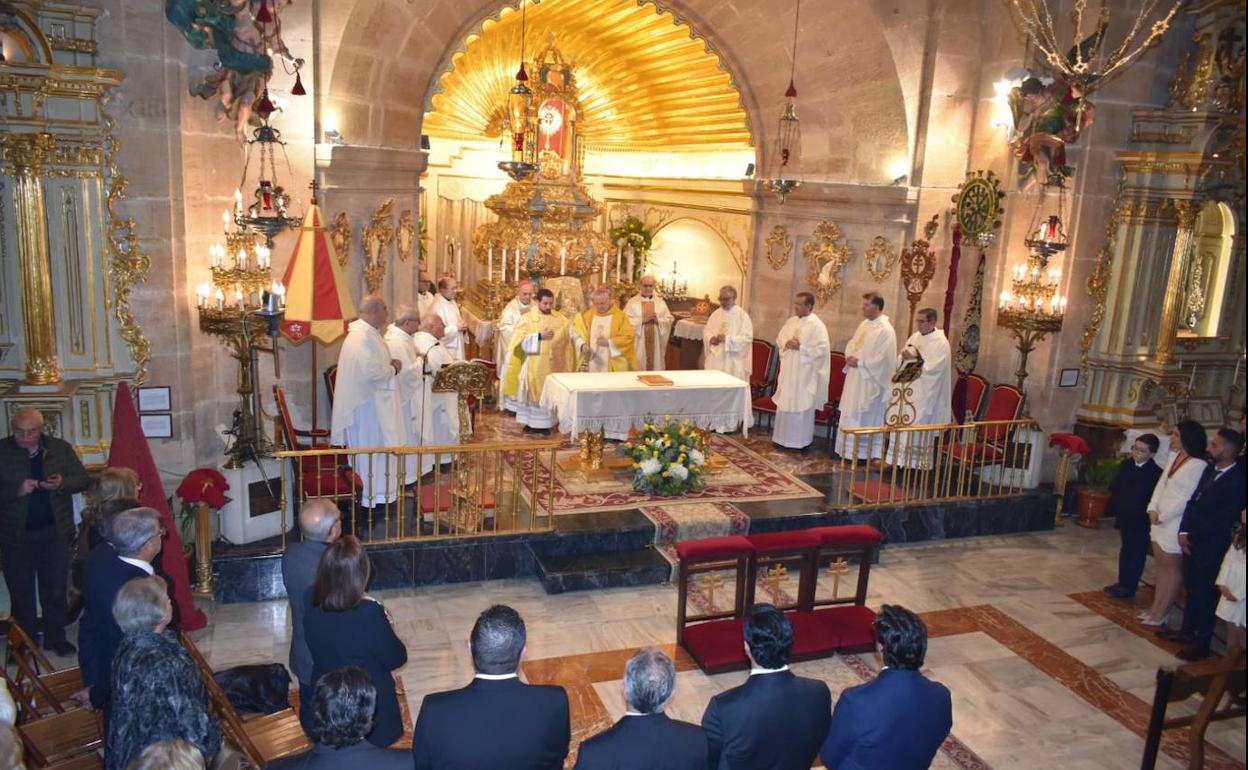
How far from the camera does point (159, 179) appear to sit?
315 inches

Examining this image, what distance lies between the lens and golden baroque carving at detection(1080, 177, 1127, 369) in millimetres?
10820

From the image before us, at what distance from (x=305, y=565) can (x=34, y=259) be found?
4.21 meters

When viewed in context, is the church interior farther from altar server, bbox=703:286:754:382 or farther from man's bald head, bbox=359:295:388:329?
man's bald head, bbox=359:295:388:329

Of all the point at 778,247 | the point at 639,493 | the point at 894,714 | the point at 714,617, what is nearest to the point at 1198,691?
the point at 894,714

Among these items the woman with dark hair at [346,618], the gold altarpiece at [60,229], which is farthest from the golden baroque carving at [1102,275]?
the gold altarpiece at [60,229]

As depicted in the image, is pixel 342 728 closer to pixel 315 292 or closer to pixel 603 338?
pixel 315 292

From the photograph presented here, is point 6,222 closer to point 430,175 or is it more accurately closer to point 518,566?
point 518,566

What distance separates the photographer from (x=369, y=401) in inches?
361

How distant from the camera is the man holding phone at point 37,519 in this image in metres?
6.61

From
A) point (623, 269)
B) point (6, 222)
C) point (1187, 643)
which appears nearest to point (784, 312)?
point (623, 269)

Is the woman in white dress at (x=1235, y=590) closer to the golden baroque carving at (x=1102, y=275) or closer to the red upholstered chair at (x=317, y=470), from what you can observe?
the red upholstered chair at (x=317, y=470)

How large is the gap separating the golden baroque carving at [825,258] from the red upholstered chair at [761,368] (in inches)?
38.6

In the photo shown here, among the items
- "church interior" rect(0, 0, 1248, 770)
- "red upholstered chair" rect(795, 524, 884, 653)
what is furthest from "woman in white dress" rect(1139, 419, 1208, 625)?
"red upholstered chair" rect(795, 524, 884, 653)

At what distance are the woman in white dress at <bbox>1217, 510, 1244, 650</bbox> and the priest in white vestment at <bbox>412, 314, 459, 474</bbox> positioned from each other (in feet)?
21.5
